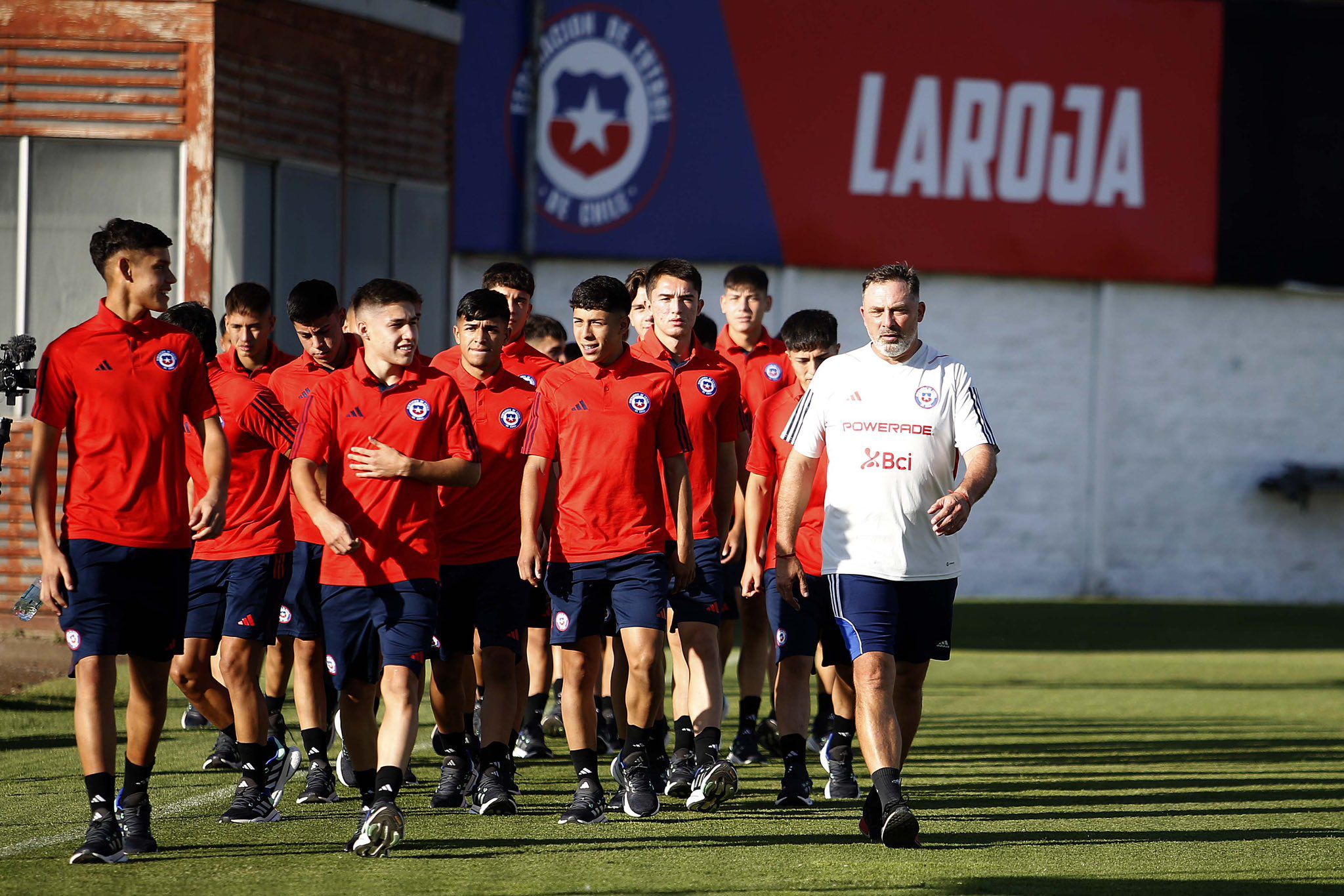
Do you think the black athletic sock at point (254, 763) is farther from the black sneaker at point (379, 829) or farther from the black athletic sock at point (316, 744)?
the black sneaker at point (379, 829)

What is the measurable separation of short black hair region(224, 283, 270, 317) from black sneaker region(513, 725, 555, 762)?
A: 2.76 m

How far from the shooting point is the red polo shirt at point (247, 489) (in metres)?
8.07

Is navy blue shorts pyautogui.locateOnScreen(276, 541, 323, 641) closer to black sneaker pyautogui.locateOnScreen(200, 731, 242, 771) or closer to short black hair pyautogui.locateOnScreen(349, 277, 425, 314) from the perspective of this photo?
black sneaker pyautogui.locateOnScreen(200, 731, 242, 771)

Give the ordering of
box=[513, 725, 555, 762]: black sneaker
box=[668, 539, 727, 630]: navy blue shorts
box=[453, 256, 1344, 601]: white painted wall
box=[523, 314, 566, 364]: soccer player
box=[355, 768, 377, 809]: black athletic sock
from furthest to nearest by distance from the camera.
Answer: box=[453, 256, 1344, 601]: white painted wall, box=[523, 314, 566, 364]: soccer player, box=[513, 725, 555, 762]: black sneaker, box=[668, 539, 727, 630]: navy blue shorts, box=[355, 768, 377, 809]: black athletic sock

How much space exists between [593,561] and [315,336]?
5.38 feet

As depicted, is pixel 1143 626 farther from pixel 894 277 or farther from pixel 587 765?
pixel 894 277

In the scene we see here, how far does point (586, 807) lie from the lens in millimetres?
7422

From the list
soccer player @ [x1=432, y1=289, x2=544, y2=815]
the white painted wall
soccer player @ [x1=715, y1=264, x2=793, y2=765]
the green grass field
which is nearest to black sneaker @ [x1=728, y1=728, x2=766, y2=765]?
soccer player @ [x1=715, y1=264, x2=793, y2=765]

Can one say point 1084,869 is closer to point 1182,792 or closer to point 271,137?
point 1182,792

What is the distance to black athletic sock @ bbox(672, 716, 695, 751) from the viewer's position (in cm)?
843

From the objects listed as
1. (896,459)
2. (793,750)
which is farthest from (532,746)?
(896,459)

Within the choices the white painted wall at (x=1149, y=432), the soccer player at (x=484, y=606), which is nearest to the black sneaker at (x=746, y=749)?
the soccer player at (x=484, y=606)

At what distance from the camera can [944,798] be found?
328 inches

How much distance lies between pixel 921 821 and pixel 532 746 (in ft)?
8.68
